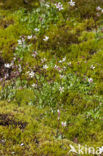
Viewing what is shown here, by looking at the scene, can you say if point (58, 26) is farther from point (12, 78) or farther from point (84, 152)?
point (84, 152)

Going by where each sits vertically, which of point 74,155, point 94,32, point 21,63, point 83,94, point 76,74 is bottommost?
point 74,155

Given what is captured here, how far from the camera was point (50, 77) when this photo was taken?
6.54m

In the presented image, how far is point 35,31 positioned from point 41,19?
611mm

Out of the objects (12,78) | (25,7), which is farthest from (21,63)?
(25,7)

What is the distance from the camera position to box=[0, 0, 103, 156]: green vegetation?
461cm

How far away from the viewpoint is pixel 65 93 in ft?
19.5

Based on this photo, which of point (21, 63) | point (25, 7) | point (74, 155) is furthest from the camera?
point (25, 7)

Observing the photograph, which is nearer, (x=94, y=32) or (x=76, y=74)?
(x=76, y=74)

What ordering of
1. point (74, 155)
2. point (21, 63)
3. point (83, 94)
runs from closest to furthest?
point (74, 155), point (83, 94), point (21, 63)

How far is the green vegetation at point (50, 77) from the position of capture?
Result: 4612 mm

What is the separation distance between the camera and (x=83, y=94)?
591cm

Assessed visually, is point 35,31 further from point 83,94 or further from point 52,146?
point 52,146

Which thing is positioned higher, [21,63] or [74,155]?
[21,63]

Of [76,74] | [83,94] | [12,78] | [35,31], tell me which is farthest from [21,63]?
[83,94]
